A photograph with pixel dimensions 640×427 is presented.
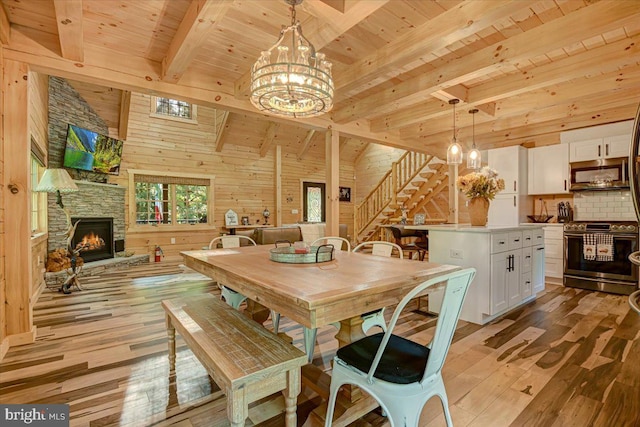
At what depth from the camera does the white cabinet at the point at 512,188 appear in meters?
5.39

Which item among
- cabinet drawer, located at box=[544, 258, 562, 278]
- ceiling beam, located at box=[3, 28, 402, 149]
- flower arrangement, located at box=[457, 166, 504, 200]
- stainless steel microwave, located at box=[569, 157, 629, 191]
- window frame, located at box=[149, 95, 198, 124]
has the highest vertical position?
window frame, located at box=[149, 95, 198, 124]

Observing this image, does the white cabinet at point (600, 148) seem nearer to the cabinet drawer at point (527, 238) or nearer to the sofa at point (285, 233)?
the cabinet drawer at point (527, 238)

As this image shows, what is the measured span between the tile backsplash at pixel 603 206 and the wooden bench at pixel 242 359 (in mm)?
5624

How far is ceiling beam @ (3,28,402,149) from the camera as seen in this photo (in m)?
2.58

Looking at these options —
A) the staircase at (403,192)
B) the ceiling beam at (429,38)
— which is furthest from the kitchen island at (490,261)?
the staircase at (403,192)

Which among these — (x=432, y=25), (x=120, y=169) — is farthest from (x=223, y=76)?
(x=120, y=169)

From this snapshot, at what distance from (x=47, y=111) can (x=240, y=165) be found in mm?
4077

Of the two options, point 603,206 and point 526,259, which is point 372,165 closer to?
point 603,206

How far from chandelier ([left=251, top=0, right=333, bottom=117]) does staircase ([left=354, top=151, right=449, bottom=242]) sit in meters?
5.83

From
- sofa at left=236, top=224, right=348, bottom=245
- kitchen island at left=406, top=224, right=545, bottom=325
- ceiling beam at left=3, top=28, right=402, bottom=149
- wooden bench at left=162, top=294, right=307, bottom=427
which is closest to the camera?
wooden bench at left=162, top=294, right=307, bottom=427

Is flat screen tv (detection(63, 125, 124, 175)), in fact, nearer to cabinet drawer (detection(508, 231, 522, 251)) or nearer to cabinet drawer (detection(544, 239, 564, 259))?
cabinet drawer (detection(508, 231, 522, 251))

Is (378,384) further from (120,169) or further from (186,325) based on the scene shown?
(120,169)

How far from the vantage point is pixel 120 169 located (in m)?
6.69

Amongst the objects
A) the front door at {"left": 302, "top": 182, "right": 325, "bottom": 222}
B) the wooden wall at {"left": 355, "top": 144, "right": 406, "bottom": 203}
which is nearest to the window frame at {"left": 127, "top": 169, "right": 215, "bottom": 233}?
the front door at {"left": 302, "top": 182, "right": 325, "bottom": 222}
